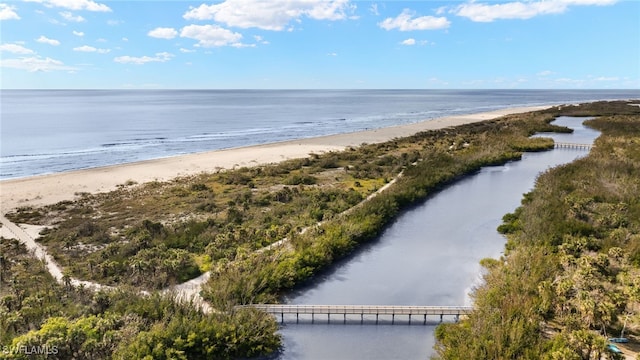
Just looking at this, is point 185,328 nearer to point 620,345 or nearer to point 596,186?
point 620,345

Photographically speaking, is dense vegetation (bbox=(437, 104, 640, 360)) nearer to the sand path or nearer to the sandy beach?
the sand path

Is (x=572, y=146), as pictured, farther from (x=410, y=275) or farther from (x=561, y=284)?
(x=561, y=284)

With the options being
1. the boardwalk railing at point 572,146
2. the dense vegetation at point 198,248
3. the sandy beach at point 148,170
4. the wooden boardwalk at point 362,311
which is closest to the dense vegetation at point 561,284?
the dense vegetation at point 198,248

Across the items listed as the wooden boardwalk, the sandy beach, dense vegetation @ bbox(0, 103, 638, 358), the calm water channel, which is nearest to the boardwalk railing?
dense vegetation @ bbox(0, 103, 638, 358)

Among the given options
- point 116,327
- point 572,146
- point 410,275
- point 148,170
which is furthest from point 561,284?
point 572,146

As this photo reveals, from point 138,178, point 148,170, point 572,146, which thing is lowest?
point 138,178

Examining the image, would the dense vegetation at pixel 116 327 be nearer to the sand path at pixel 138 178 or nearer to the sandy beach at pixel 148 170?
the sand path at pixel 138 178
